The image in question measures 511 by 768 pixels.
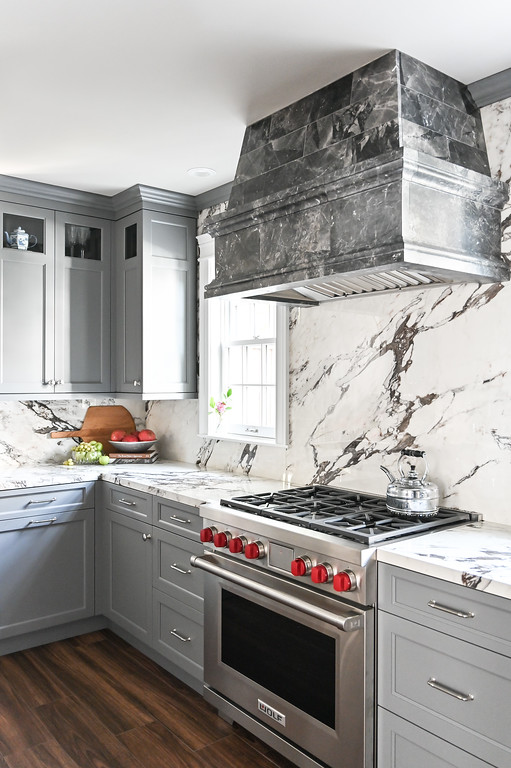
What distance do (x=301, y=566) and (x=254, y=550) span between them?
27 centimetres

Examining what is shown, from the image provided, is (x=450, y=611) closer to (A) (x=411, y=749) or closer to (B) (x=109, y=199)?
(A) (x=411, y=749)

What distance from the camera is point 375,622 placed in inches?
79.2

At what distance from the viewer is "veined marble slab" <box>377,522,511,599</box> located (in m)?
1.72

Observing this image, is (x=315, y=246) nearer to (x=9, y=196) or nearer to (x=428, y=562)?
(x=428, y=562)

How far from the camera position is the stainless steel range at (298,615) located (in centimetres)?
204

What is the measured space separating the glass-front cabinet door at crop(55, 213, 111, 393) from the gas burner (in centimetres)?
159

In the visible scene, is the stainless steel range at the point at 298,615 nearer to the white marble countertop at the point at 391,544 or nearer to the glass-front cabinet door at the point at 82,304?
the white marble countertop at the point at 391,544

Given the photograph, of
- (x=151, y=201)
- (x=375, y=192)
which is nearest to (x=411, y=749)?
(x=375, y=192)

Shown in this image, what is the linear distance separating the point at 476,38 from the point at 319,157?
25.0 inches

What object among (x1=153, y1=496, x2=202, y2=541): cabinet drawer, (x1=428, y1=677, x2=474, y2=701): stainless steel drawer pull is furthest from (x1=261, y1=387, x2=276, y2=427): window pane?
(x1=428, y1=677, x2=474, y2=701): stainless steel drawer pull

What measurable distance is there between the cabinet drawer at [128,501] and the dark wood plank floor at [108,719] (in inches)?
29.5

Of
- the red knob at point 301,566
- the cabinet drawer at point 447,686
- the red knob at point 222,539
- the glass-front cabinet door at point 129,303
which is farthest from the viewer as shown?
the glass-front cabinet door at point 129,303

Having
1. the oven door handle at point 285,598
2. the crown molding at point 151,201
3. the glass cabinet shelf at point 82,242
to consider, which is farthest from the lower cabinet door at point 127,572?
the crown molding at point 151,201

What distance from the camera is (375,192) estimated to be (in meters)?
2.11
